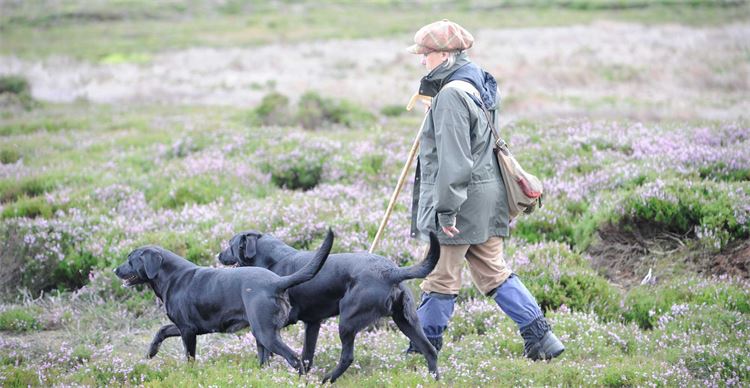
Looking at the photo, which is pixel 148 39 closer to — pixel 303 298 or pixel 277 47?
pixel 277 47

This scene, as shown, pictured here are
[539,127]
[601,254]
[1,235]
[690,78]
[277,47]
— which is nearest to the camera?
[601,254]

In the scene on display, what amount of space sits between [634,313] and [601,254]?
4.58ft

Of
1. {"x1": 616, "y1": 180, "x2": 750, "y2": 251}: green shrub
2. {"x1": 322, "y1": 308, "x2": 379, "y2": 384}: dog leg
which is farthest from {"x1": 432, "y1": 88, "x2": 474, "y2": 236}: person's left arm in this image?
{"x1": 616, "y1": 180, "x2": 750, "y2": 251}: green shrub

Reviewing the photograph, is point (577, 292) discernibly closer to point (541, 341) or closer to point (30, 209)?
point (541, 341)

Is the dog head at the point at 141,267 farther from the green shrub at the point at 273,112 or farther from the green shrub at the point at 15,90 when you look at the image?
the green shrub at the point at 15,90

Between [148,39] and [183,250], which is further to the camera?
[148,39]

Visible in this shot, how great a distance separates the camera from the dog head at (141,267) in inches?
279

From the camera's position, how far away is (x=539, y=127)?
559 inches

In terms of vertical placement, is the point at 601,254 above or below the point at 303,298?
below

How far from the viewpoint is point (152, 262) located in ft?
23.3

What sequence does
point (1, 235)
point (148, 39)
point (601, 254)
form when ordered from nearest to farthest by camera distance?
point (601, 254), point (1, 235), point (148, 39)

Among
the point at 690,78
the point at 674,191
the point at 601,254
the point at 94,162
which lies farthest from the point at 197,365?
the point at 690,78

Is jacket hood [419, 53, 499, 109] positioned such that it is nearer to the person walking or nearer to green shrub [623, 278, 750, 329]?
the person walking

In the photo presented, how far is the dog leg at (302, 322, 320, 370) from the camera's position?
6.83m
